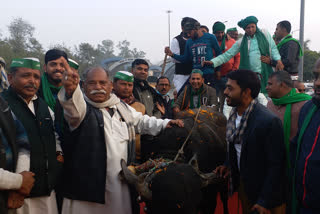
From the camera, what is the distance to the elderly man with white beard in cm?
270

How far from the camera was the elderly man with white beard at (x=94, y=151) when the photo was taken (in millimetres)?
2701

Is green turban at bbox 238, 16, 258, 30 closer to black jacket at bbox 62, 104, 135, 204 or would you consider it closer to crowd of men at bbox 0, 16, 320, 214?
crowd of men at bbox 0, 16, 320, 214

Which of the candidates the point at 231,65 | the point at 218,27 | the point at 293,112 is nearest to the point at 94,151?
the point at 293,112

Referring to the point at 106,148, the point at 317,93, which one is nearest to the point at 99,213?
the point at 106,148

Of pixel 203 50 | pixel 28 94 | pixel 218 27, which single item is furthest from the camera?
pixel 218 27

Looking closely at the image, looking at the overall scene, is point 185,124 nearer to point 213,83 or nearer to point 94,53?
point 213,83

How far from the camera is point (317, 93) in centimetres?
240

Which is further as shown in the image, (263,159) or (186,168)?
(186,168)

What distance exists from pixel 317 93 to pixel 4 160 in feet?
8.79

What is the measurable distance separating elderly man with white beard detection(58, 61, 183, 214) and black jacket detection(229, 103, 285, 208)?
1.24 m

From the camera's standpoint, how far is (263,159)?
103 inches

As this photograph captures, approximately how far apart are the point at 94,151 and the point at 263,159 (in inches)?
63.6

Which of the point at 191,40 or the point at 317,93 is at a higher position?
the point at 191,40

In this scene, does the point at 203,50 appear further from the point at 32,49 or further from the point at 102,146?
the point at 32,49
